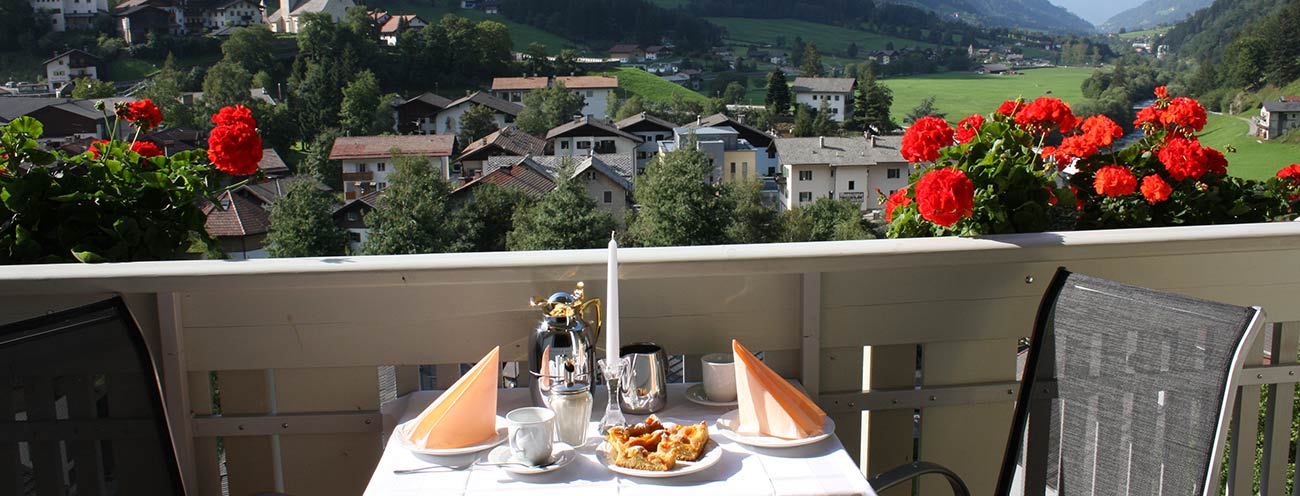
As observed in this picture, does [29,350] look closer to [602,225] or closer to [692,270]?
[692,270]

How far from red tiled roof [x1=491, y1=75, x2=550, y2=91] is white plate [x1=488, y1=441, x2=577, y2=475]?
120 ft

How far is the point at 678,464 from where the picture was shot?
41.8 inches

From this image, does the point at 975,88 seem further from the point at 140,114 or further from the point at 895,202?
the point at 140,114

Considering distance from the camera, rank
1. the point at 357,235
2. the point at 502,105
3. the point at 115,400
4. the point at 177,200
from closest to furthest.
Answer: the point at 115,400, the point at 177,200, the point at 357,235, the point at 502,105

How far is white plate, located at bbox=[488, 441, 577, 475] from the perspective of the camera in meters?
1.06

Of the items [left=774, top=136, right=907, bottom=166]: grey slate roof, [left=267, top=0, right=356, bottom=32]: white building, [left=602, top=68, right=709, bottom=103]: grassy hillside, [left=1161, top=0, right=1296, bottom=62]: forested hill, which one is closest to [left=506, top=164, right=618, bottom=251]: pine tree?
[left=774, top=136, right=907, bottom=166]: grey slate roof

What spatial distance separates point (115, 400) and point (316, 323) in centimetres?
27

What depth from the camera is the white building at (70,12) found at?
127 ft

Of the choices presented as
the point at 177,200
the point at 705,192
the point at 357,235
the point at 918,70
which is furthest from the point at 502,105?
the point at 177,200

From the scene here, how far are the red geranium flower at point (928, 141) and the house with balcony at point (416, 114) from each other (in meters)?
33.2

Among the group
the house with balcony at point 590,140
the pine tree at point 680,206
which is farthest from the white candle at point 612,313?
the house with balcony at point 590,140

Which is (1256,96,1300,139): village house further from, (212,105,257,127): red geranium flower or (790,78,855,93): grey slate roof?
(790,78,855,93): grey slate roof

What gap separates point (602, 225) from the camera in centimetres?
2259

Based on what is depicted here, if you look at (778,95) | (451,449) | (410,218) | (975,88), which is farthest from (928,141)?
(975,88)
